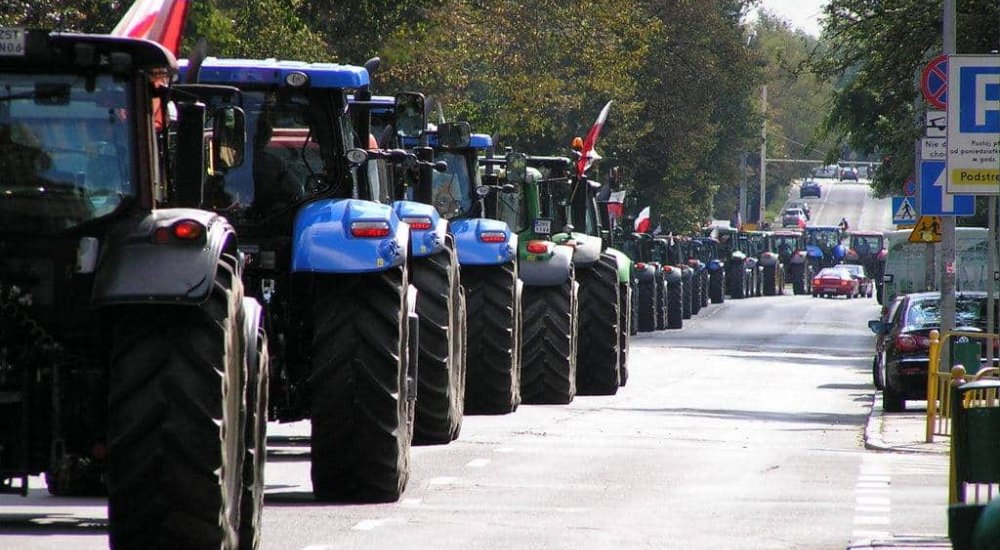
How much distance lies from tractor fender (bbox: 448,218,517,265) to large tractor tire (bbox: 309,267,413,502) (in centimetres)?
826

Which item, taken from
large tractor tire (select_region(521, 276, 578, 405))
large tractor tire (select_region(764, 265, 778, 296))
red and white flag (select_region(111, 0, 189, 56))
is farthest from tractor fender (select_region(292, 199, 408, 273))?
large tractor tire (select_region(764, 265, 778, 296))

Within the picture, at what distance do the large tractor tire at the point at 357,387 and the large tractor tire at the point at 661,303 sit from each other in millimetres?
40611

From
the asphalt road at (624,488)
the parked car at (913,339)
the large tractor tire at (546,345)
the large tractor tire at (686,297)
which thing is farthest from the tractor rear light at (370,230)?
the large tractor tire at (686,297)

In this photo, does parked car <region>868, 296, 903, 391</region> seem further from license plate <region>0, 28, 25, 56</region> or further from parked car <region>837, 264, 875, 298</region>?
parked car <region>837, 264, 875, 298</region>

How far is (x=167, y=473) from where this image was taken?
8930 millimetres

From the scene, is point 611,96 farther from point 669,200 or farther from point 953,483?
point 953,483

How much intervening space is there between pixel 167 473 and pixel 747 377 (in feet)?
86.3

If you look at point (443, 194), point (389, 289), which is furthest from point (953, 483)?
point (443, 194)

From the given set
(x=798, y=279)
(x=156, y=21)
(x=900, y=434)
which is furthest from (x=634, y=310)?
(x=798, y=279)

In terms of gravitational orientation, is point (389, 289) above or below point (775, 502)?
above

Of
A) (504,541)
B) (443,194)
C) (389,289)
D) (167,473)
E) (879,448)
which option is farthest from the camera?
(443,194)

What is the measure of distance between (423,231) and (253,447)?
7227mm

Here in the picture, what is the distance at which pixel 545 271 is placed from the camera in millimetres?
24828

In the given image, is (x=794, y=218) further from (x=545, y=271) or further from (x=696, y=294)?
(x=545, y=271)
